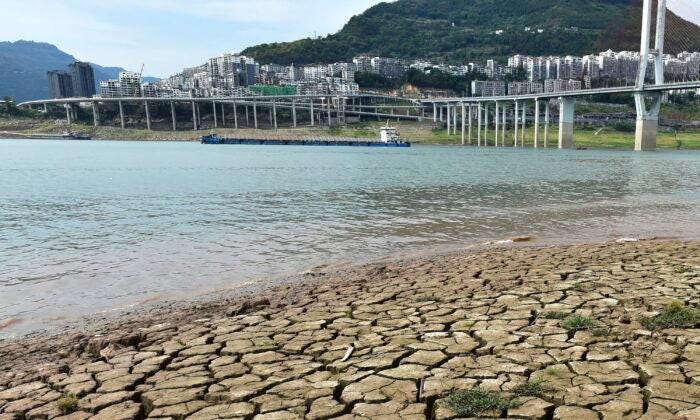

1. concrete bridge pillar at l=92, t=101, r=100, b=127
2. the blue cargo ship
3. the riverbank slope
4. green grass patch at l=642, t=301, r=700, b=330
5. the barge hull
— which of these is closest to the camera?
green grass patch at l=642, t=301, r=700, b=330

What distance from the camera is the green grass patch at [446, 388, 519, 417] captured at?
4.05 m

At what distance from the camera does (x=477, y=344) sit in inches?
220

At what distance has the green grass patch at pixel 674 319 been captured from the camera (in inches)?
232

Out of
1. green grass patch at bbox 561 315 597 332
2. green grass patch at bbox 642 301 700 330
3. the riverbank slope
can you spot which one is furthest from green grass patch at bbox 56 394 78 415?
the riverbank slope

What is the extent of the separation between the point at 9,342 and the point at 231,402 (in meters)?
4.74

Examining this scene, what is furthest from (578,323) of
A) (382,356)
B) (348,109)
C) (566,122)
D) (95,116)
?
(95,116)

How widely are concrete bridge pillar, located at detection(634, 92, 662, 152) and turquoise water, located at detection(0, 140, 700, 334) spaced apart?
60.1 meters

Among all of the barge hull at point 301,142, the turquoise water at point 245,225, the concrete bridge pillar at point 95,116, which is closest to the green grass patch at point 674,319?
the turquoise water at point 245,225

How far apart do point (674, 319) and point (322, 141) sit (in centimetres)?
11512

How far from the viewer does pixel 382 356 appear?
5352 mm

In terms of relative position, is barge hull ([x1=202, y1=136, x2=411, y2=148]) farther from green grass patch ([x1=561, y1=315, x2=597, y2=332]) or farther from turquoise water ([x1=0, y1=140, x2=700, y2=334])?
green grass patch ([x1=561, y1=315, x2=597, y2=332])

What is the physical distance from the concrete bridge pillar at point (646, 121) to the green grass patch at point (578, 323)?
9651 centimetres

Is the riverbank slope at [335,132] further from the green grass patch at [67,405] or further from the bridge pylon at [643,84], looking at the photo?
the green grass patch at [67,405]

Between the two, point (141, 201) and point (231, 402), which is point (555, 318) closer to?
point (231, 402)
